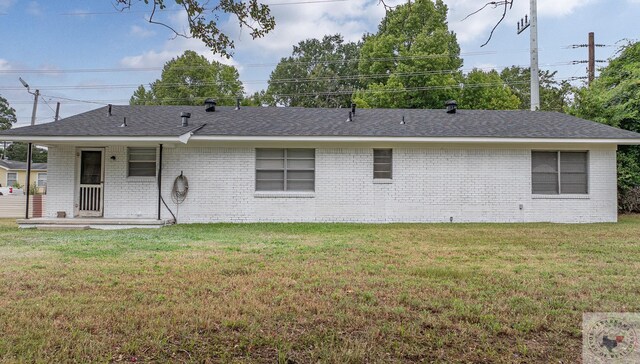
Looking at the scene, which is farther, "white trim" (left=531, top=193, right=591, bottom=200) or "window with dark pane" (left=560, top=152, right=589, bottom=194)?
"window with dark pane" (left=560, top=152, right=589, bottom=194)

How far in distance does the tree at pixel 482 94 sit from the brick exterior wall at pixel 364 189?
15.6 metres

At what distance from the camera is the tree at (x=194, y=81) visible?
33.5m

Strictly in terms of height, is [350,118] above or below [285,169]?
above

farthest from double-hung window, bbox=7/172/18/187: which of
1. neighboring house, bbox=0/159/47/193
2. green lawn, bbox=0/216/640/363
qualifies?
green lawn, bbox=0/216/640/363

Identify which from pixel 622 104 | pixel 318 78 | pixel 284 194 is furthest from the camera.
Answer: pixel 318 78

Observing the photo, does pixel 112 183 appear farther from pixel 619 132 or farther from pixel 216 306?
pixel 619 132

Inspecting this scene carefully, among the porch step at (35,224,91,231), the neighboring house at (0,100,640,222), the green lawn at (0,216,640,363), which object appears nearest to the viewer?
the green lawn at (0,216,640,363)

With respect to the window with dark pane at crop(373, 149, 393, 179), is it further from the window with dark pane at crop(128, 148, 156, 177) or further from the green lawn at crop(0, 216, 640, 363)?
the window with dark pane at crop(128, 148, 156, 177)

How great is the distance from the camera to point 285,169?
11.8 metres

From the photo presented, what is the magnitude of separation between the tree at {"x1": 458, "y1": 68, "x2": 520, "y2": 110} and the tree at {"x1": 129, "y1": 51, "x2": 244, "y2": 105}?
1826 centimetres

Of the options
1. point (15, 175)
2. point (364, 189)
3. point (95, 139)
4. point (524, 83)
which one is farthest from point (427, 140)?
point (15, 175)

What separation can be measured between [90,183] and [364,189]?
26.9ft

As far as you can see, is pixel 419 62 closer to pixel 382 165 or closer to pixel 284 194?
pixel 382 165

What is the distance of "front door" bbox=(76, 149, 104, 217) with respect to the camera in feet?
37.8
